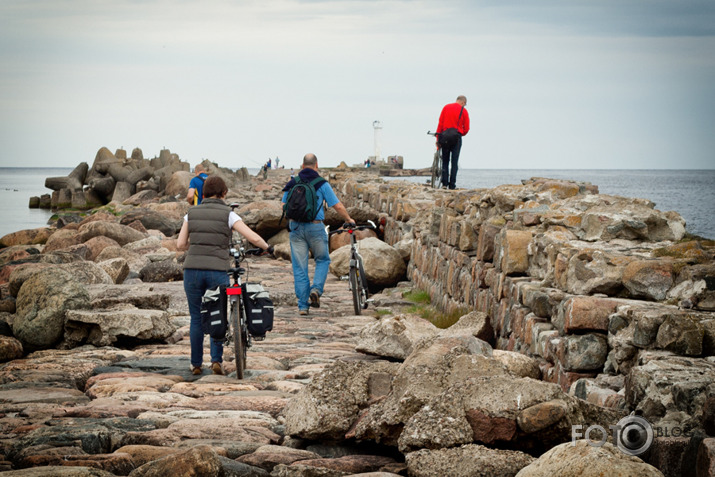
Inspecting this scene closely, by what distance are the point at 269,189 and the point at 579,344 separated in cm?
3279

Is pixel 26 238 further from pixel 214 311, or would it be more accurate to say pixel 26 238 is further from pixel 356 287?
pixel 214 311

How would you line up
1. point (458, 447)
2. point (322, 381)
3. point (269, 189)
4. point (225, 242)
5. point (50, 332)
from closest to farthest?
point (458, 447) → point (322, 381) → point (225, 242) → point (50, 332) → point (269, 189)

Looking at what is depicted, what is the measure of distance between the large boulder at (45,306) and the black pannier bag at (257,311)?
102 inches

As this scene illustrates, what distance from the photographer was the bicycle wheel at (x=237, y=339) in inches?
267

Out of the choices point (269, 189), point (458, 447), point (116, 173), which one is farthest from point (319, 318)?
point (116, 173)

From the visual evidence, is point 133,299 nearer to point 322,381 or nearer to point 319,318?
point 319,318

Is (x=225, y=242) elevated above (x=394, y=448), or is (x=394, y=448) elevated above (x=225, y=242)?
(x=225, y=242)

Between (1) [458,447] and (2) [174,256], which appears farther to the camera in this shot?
(2) [174,256]

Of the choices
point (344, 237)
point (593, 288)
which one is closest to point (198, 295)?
point (593, 288)

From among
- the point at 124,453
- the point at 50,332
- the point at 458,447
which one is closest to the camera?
the point at 458,447

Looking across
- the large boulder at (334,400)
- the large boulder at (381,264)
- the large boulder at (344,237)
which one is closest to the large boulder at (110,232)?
the large boulder at (344,237)

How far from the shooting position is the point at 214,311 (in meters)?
6.79

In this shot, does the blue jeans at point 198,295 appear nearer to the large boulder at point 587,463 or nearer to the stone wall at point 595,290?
the stone wall at point 595,290

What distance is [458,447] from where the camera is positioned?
4047 millimetres
